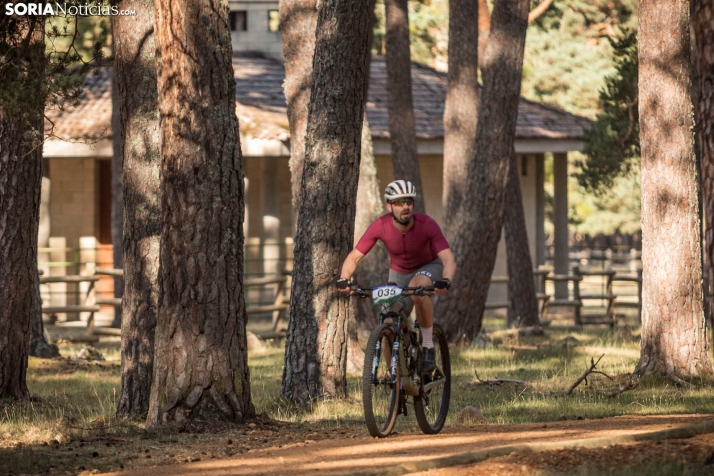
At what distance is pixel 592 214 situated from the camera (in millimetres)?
50219

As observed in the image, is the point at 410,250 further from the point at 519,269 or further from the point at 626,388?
the point at 519,269

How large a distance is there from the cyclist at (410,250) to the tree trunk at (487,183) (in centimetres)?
747

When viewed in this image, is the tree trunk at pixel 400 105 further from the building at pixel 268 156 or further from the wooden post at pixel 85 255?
the wooden post at pixel 85 255

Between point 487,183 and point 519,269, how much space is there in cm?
438

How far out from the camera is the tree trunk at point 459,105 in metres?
19.0

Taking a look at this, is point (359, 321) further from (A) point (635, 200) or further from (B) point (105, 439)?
(A) point (635, 200)

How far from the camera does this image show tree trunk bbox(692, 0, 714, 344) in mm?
11672

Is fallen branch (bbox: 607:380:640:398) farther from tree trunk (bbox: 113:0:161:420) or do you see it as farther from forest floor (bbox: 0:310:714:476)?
tree trunk (bbox: 113:0:161:420)

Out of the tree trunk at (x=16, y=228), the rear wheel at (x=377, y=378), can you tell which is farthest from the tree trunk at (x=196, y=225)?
the tree trunk at (x=16, y=228)

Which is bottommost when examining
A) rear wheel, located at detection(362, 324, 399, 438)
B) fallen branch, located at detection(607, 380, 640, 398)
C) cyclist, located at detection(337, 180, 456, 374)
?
fallen branch, located at detection(607, 380, 640, 398)

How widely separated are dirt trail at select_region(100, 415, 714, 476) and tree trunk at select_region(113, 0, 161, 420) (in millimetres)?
2452

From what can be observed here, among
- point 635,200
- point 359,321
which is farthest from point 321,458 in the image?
point 635,200

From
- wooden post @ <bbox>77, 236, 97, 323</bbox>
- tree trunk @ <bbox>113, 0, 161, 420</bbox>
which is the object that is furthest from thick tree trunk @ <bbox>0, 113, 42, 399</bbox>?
wooden post @ <bbox>77, 236, 97, 323</bbox>

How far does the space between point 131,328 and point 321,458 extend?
3445mm
